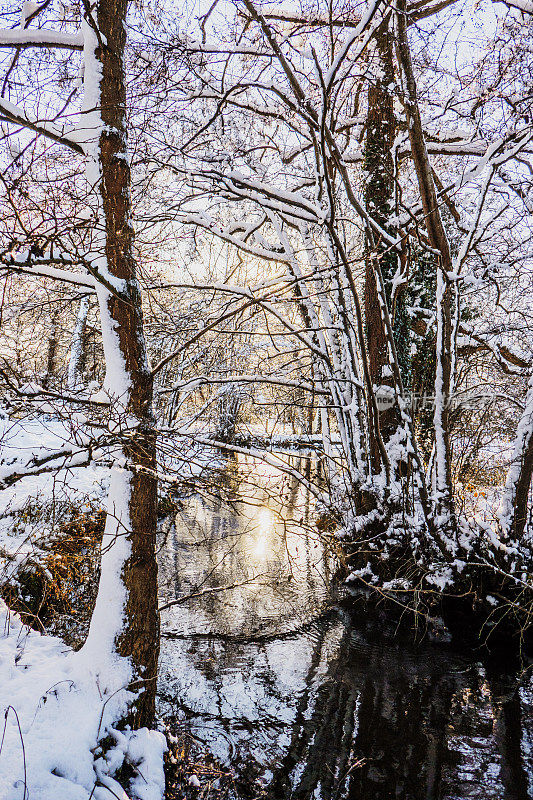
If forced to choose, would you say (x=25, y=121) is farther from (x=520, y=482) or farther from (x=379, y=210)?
(x=520, y=482)

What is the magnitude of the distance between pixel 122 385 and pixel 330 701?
4.06 metres

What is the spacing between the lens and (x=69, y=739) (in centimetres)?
321

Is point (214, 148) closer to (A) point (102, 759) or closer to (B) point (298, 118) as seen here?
(B) point (298, 118)

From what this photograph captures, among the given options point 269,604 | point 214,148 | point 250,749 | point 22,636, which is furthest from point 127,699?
point 214,148

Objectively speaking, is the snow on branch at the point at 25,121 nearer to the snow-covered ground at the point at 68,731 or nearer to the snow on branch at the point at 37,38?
the snow on branch at the point at 37,38

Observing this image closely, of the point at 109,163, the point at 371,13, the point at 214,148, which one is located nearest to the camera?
the point at 109,163

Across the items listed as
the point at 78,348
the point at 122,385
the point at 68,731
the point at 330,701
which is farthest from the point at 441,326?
the point at 78,348

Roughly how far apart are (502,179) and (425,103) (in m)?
1.56

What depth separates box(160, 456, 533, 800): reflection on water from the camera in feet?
12.8

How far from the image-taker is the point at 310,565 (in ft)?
30.5

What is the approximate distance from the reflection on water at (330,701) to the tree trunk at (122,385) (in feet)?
1.31

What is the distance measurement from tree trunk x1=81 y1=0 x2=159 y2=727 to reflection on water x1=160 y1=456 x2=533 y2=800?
400 mm

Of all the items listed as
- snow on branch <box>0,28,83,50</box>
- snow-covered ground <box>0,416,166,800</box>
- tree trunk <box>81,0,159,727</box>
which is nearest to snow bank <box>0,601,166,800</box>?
snow-covered ground <box>0,416,166,800</box>

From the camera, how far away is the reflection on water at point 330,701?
154 inches
